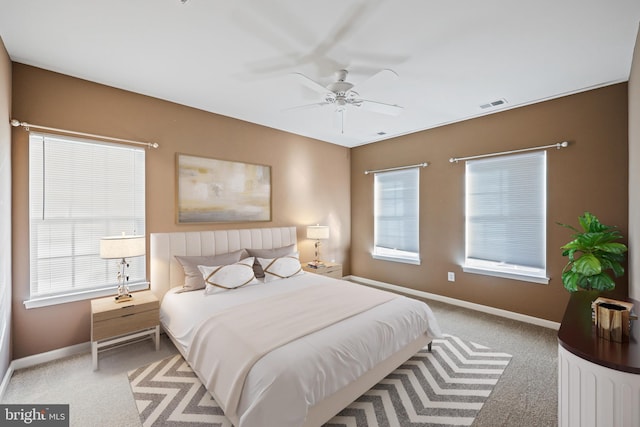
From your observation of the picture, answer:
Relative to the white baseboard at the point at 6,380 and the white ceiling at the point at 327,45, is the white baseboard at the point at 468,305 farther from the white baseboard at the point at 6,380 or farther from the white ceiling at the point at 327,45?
the white baseboard at the point at 6,380

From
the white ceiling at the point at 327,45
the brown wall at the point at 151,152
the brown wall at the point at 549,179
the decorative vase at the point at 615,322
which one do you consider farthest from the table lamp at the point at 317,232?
the decorative vase at the point at 615,322

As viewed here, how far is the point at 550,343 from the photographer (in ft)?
9.83

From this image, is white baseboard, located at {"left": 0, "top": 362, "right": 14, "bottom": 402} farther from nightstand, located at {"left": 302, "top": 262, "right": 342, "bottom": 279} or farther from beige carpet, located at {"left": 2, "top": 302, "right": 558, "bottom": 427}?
nightstand, located at {"left": 302, "top": 262, "right": 342, "bottom": 279}

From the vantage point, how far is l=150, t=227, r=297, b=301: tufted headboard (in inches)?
126

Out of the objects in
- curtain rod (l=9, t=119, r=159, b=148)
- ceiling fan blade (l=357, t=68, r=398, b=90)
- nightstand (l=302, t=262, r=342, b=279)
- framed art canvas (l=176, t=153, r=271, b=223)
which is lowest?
nightstand (l=302, t=262, r=342, b=279)

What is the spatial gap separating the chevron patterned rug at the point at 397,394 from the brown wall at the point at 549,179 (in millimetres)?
1281

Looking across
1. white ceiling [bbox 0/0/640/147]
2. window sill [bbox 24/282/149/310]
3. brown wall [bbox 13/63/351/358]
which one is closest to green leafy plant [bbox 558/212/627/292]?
white ceiling [bbox 0/0/640/147]

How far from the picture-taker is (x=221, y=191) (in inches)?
151

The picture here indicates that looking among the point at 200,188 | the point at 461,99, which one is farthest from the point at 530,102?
the point at 200,188

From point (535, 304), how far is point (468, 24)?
3354 millimetres

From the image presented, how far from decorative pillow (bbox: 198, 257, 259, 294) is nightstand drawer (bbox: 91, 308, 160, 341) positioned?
0.55 metres

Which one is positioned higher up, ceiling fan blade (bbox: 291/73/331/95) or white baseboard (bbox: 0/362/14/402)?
ceiling fan blade (bbox: 291/73/331/95)

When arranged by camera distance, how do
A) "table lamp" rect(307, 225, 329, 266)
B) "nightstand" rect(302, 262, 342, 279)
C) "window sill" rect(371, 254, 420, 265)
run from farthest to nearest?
"window sill" rect(371, 254, 420, 265) → "table lamp" rect(307, 225, 329, 266) → "nightstand" rect(302, 262, 342, 279)

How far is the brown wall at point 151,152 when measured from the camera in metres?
2.54
